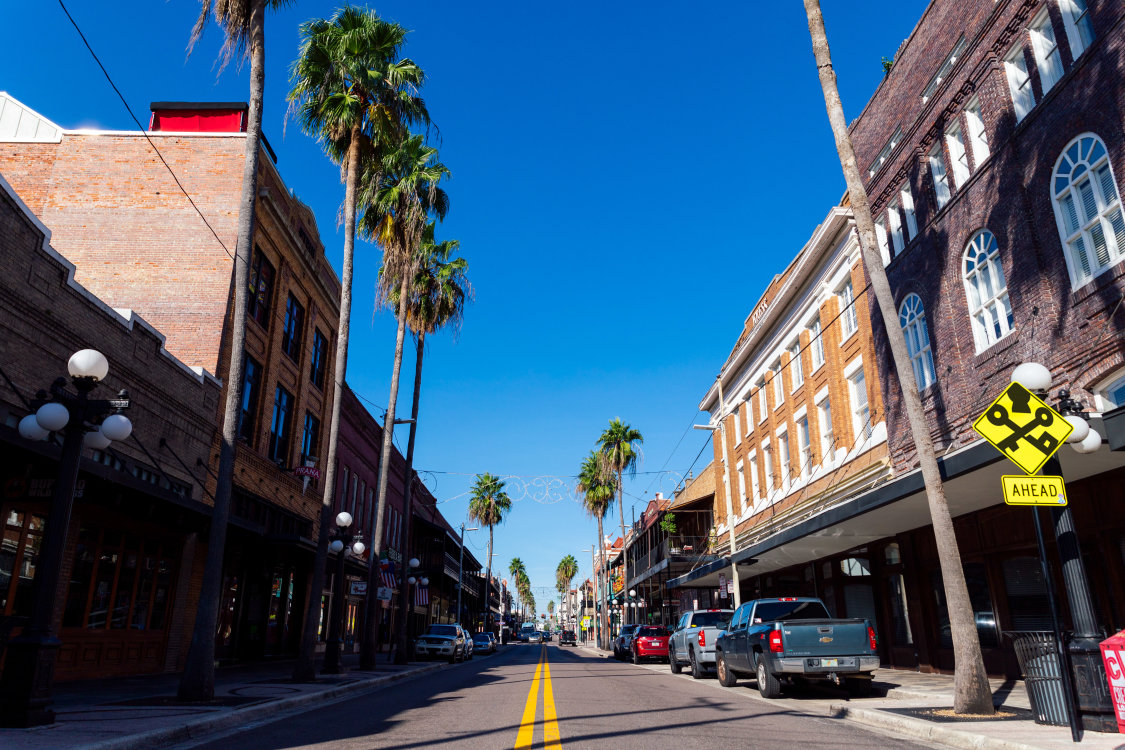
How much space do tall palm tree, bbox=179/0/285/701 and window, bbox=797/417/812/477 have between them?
819 inches

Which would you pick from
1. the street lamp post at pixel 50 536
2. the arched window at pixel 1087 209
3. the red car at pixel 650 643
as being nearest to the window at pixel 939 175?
the arched window at pixel 1087 209

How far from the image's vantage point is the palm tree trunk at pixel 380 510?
22.1 m

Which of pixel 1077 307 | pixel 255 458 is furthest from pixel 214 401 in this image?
pixel 1077 307

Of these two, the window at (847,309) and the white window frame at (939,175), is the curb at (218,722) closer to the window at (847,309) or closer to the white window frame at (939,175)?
the white window frame at (939,175)

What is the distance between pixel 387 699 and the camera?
45.4ft

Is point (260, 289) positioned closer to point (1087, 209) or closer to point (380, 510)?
point (380, 510)

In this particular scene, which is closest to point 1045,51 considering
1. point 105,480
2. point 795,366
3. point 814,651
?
point 814,651

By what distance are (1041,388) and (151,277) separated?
21311 mm

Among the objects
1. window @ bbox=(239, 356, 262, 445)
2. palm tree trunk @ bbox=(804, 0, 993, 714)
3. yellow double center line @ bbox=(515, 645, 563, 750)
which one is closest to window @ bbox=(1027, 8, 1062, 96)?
palm tree trunk @ bbox=(804, 0, 993, 714)

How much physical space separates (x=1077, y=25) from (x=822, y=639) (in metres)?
11.6

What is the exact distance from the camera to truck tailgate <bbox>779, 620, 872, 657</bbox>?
42.5 feet

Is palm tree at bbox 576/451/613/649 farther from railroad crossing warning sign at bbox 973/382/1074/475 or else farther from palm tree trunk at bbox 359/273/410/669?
railroad crossing warning sign at bbox 973/382/1074/475

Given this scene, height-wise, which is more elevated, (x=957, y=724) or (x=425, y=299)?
(x=425, y=299)

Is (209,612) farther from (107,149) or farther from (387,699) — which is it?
(107,149)
